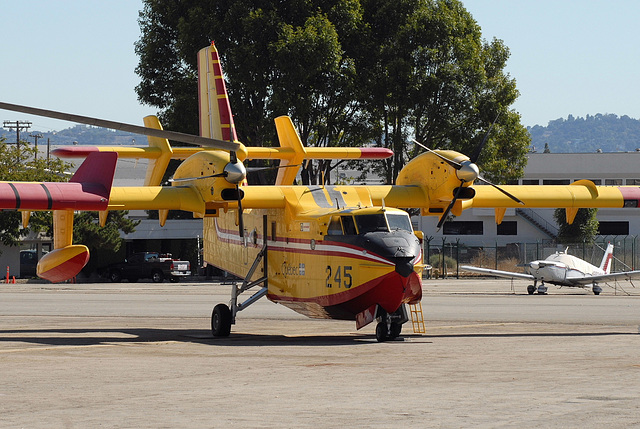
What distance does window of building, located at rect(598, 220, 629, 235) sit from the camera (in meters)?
74.3

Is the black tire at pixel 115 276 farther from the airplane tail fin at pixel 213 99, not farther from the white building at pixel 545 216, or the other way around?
the airplane tail fin at pixel 213 99

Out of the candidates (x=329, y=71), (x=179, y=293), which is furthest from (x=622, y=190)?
(x=329, y=71)

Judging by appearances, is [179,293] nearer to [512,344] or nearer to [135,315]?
[135,315]

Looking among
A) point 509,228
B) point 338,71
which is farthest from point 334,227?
point 509,228

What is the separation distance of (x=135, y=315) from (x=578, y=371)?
1728cm

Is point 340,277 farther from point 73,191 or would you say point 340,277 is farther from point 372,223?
point 73,191

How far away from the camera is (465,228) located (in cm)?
7625

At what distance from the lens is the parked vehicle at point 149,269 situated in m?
54.4

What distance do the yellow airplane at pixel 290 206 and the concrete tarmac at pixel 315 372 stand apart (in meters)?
1.09

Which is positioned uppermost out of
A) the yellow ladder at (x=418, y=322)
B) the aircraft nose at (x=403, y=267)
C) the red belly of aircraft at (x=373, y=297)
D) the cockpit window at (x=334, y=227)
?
the cockpit window at (x=334, y=227)

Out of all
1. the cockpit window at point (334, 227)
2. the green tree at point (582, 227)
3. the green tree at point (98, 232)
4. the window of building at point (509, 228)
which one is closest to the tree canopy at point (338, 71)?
the green tree at point (98, 232)

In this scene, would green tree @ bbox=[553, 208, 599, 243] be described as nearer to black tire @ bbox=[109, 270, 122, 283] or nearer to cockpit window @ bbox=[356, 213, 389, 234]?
black tire @ bbox=[109, 270, 122, 283]

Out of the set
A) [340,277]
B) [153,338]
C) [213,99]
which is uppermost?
[213,99]

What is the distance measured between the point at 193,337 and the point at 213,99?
688 centimetres
